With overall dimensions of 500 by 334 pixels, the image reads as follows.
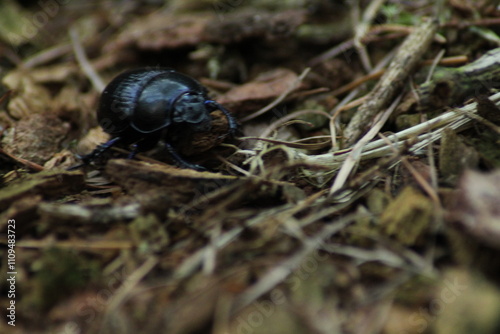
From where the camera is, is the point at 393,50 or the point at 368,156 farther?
the point at 393,50

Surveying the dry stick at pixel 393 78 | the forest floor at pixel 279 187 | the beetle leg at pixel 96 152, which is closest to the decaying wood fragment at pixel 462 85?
the forest floor at pixel 279 187

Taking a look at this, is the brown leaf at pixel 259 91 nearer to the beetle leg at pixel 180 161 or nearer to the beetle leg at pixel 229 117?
the beetle leg at pixel 229 117

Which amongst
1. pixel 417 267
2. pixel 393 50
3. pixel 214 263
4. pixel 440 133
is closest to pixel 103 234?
pixel 214 263

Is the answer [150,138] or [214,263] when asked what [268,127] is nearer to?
[150,138]

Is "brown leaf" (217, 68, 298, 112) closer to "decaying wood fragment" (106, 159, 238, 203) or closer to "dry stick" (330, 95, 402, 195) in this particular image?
"dry stick" (330, 95, 402, 195)

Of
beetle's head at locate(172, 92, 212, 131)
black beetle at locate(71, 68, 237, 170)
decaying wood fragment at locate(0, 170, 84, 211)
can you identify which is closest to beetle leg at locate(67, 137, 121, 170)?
black beetle at locate(71, 68, 237, 170)

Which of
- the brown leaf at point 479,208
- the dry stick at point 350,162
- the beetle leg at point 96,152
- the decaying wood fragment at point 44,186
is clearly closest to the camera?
the brown leaf at point 479,208
